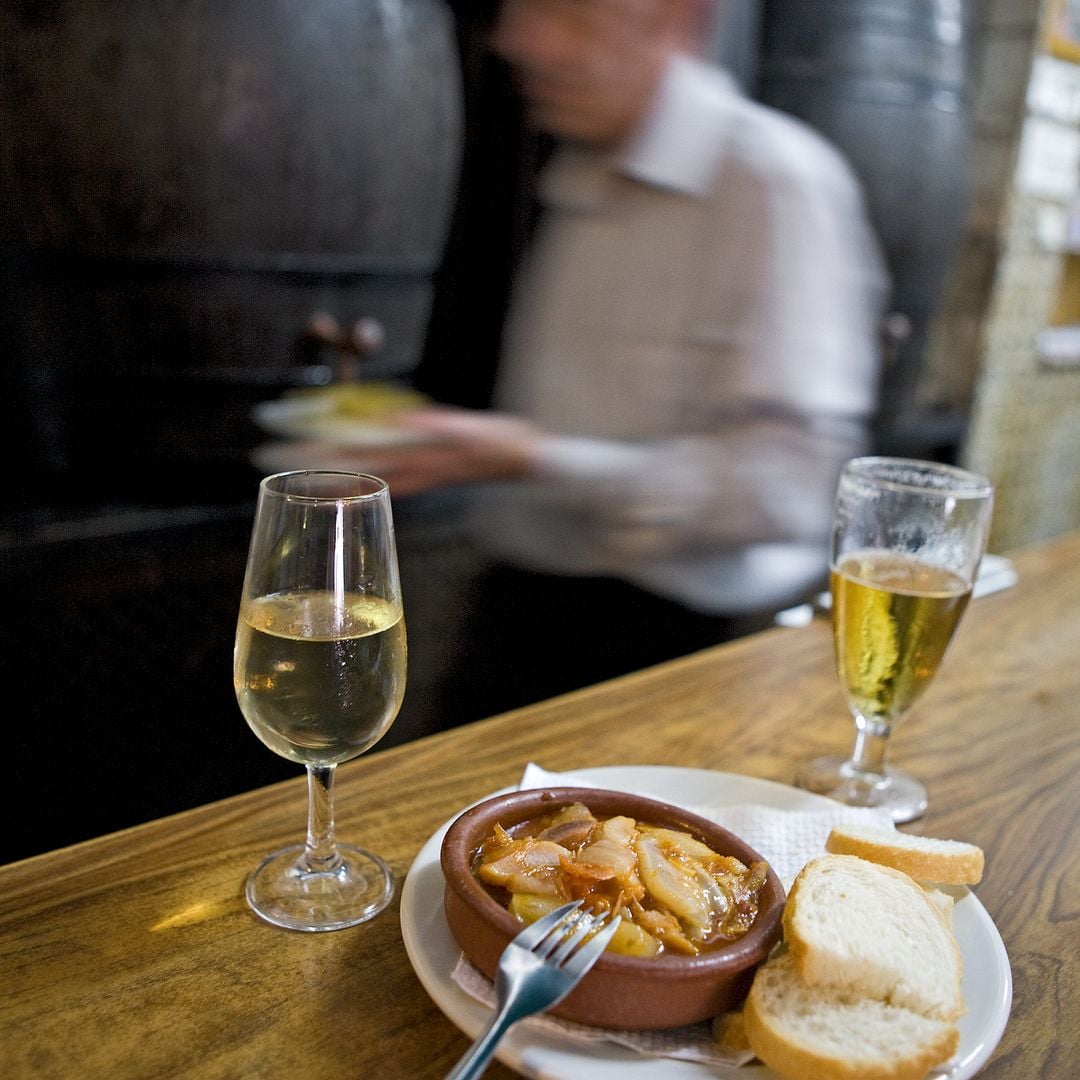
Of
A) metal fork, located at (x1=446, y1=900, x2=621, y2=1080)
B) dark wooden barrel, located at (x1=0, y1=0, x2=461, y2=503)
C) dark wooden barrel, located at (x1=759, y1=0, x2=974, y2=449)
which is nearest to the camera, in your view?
metal fork, located at (x1=446, y1=900, x2=621, y2=1080)

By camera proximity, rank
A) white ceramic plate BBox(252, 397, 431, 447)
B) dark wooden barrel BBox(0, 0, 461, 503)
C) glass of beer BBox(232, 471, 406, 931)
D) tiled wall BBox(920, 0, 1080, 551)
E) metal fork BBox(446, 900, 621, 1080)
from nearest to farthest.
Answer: metal fork BBox(446, 900, 621, 1080) → glass of beer BBox(232, 471, 406, 931) → dark wooden barrel BBox(0, 0, 461, 503) → white ceramic plate BBox(252, 397, 431, 447) → tiled wall BBox(920, 0, 1080, 551)

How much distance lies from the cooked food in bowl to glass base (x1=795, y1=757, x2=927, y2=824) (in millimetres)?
283

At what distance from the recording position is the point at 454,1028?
61 cm

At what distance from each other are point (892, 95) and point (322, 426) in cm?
195

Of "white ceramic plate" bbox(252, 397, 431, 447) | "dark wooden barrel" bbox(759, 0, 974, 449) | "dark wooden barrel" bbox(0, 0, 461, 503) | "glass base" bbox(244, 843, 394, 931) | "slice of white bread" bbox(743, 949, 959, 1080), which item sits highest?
"dark wooden barrel" bbox(759, 0, 974, 449)

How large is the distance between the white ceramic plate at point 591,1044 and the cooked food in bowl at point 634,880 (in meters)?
0.05

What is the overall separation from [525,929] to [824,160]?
5.10 ft

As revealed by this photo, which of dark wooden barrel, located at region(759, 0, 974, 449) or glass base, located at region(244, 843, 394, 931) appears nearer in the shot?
glass base, located at region(244, 843, 394, 931)

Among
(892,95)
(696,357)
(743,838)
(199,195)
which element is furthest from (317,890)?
(892,95)

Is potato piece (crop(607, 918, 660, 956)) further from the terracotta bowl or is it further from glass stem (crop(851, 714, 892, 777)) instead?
glass stem (crop(851, 714, 892, 777))

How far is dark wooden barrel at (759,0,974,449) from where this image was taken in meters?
2.73

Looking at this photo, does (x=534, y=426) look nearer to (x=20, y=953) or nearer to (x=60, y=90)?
(x=60, y=90)

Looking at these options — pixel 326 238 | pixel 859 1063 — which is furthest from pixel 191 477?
pixel 859 1063

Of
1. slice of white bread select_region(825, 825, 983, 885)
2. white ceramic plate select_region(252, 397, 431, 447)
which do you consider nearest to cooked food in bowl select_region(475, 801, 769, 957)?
slice of white bread select_region(825, 825, 983, 885)
